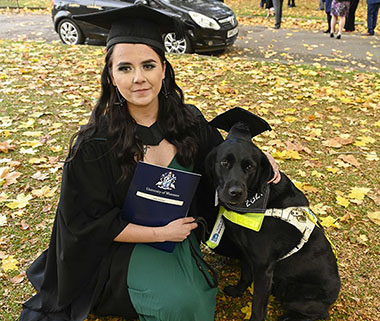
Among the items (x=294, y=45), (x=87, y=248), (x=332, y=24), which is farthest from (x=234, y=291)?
(x=332, y=24)

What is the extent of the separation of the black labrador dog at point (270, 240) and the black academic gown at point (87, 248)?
26.3 inches

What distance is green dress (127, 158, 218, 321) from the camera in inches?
88.2

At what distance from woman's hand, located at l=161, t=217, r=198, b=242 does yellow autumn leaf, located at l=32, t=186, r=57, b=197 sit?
2041 millimetres

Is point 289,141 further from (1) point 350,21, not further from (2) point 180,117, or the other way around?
(1) point 350,21

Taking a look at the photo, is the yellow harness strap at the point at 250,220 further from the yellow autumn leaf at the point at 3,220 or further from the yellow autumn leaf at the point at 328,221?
the yellow autumn leaf at the point at 3,220

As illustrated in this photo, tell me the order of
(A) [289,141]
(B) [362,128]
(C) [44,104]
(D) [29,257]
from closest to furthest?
1. (D) [29,257]
2. (A) [289,141]
3. (B) [362,128]
4. (C) [44,104]

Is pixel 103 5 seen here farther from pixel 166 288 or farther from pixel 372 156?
pixel 166 288

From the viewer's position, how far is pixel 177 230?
2396mm

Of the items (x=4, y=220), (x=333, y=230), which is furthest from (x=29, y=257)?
(x=333, y=230)

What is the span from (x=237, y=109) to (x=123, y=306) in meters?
1.50

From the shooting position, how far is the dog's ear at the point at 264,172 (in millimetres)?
2381

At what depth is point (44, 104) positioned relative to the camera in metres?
6.14

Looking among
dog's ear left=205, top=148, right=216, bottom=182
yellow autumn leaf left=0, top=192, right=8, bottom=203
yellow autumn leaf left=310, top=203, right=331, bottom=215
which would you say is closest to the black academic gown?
dog's ear left=205, top=148, right=216, bottom=182

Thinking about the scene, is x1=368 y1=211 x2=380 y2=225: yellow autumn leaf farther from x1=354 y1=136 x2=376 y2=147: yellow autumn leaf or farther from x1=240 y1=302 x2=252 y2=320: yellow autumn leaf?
x1=240 y1=302 x2=252 y2=320: yellow autumn leaf
